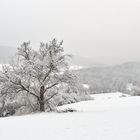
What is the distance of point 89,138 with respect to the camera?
10.6 metres

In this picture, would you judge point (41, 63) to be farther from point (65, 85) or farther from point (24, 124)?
point (24, 124)

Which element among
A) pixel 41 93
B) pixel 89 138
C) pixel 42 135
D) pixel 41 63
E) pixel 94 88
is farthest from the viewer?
pixel 94 88

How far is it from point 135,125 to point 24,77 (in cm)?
1309

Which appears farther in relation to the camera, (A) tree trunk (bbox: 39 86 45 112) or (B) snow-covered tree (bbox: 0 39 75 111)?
(A) tree trunk (bbox: 39 86 45 112)

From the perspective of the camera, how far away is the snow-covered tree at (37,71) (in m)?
22.6

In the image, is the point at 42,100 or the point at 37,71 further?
the point at 42,100

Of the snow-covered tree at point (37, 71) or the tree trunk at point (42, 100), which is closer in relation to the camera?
the snow-covered tree at point (37, 71)

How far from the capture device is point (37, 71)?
22688 millimetres

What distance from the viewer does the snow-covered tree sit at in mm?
22641

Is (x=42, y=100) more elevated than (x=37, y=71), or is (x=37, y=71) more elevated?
(x=37, y=71)

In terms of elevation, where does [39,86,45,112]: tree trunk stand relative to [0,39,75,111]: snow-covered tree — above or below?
below

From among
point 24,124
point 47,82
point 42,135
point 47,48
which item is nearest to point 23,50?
point 47,48

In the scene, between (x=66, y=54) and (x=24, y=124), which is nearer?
(x=24, y=124)

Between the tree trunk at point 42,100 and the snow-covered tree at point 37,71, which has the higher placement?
the snow-covered tree at point 37,71
